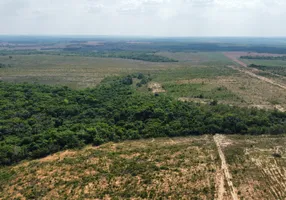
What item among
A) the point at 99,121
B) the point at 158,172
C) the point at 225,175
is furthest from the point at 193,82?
the point at 158,172

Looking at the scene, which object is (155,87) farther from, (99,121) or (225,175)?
(225,175)

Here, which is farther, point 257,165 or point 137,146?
point 137,146

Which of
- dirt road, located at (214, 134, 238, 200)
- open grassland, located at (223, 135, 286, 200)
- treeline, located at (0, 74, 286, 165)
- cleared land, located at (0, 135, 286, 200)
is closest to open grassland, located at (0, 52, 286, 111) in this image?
treeline, located at (0, 74, 286, 165)

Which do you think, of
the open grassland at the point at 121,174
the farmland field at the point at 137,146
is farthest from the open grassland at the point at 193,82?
the open grassland at the point at 121,174

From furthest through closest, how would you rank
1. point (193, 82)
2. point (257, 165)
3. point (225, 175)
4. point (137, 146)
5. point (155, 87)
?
point (193, 82), point (155, 87), point (137, 146), point (257, 165), point (225, 175)

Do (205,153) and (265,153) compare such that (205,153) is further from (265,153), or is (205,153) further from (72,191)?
(72,191)

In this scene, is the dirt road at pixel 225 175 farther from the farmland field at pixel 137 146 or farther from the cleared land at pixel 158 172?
the farmland field at pixel 137 146

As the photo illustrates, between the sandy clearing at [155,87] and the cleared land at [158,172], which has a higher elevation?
the sandy clearing at [155,87]
